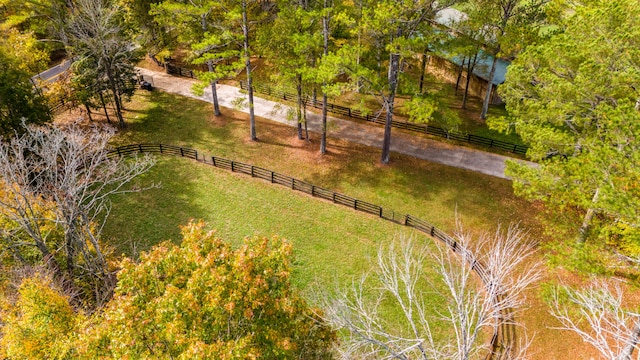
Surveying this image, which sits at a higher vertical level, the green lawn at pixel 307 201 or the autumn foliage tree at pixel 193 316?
the autumn foliage tree at pixel 193 316

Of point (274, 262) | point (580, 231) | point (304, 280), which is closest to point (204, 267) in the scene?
point (274, 262)

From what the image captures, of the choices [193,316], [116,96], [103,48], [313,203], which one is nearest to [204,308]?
[193,316]

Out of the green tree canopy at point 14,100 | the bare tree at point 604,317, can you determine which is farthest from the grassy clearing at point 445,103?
the bare tree at point 604,317

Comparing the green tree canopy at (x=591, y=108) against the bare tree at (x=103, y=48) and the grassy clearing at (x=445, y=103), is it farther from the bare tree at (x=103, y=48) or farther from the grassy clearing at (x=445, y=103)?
the bare tree at (x=103, y=48)

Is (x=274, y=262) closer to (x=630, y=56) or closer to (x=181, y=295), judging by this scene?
(x=181, y=295)

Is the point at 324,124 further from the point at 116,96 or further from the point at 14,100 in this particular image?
the point at 14,100

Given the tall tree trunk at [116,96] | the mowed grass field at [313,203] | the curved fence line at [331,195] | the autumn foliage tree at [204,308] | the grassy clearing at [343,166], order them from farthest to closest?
the tall tree trunk at [116,96], the grassy clearing at [343,166], the mowed grass field at [313,203], the curved fence line at [331,195], the autumn foliage tree at [204,308]
